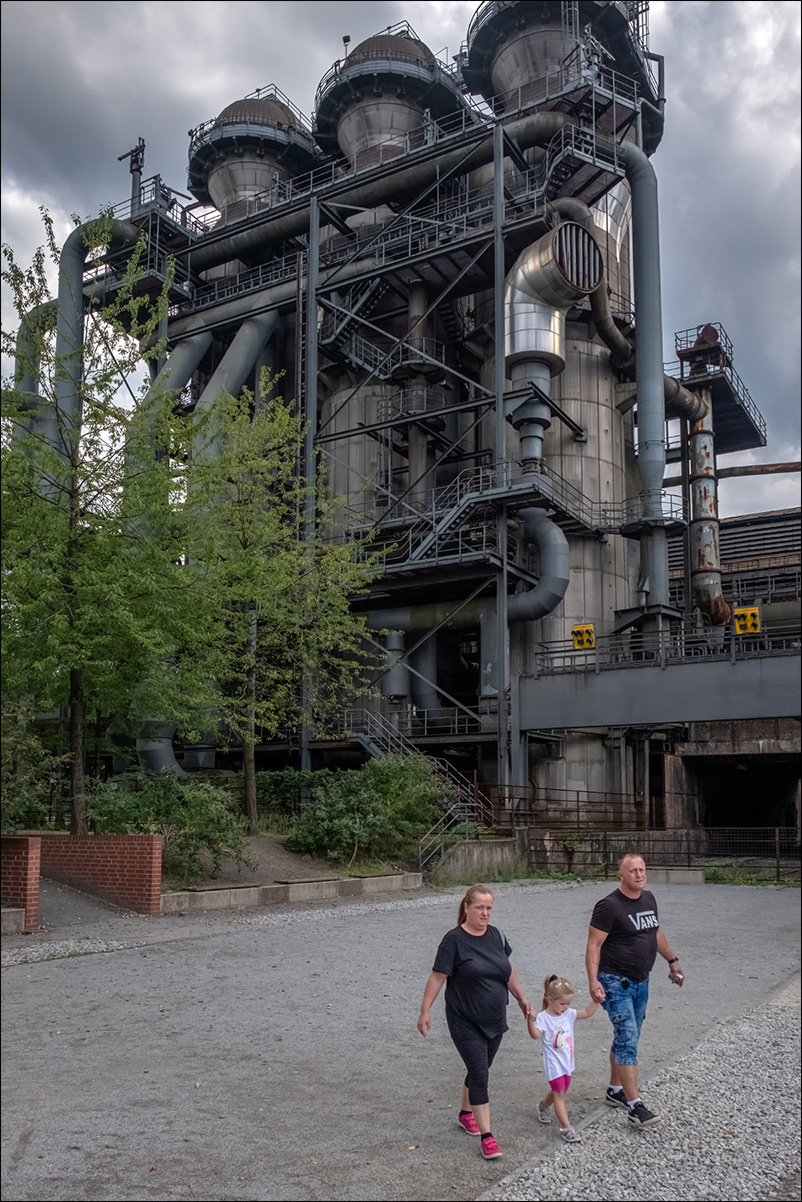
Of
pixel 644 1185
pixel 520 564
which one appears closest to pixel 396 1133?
pixel 644 1185

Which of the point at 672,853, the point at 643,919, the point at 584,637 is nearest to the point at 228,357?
the point at 584,637

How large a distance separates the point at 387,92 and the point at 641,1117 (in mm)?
39407

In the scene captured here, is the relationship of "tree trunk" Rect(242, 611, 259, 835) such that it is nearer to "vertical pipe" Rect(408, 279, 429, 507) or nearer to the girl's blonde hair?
"vertical pipe" Rect(408, 279, 429, 507)

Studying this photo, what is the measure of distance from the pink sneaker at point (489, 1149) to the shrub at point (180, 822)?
1055 centimetres

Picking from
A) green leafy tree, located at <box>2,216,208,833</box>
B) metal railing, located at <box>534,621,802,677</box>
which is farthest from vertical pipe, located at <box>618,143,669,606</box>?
green leafy tree, located at <box>2,216,208,833</box>

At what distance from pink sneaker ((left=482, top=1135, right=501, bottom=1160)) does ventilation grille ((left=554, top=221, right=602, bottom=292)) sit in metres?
26.0

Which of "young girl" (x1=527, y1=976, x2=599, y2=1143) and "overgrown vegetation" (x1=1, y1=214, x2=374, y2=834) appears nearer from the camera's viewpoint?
"young girl" (x1=527, y1=976, x2=599, y2=1143)

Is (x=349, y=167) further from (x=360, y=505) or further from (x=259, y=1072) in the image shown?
(x=259, y=1072)

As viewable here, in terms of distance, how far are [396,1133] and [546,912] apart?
10.5m

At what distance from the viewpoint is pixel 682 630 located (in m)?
30.3

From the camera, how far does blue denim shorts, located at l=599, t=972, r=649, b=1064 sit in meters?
5.21

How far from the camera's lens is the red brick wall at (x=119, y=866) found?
1191 cm

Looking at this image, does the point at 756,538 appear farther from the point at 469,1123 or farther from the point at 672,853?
the point at 469,1123

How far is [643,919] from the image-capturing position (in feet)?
17.8
